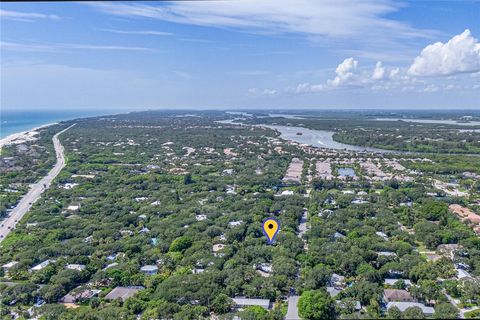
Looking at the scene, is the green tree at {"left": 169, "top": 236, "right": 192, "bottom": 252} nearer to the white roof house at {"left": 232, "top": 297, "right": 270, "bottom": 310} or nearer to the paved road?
the white roof house at {"left": 232, "top": 297, "right": 270, "bottom": 310}

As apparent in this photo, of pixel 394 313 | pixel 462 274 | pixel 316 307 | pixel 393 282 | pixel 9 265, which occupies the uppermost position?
pixel 394 313

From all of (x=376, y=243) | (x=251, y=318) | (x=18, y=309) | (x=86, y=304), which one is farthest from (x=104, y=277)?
(x=376, y=243)

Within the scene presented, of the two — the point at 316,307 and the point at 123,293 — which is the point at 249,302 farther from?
the point at 123,293

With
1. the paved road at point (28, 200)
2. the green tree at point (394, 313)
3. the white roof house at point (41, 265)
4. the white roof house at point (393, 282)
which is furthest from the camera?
the paved road at point (28, 200)

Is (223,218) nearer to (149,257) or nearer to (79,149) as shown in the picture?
(149,257)

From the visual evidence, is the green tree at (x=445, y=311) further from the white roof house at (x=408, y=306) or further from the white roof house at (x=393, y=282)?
the white roof house at (x=393, y=282)

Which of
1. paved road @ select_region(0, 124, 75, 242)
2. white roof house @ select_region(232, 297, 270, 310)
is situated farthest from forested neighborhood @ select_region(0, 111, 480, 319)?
paved road @ select_region(0, 124, 75, 242)

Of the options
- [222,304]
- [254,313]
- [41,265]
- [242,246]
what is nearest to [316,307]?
[254,313]

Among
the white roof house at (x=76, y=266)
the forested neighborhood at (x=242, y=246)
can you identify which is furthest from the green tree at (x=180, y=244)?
the white roof house at (x=76, y=266)
